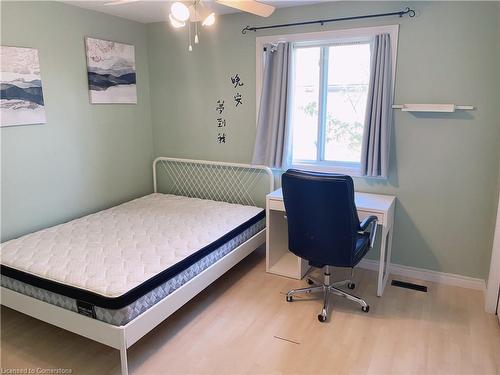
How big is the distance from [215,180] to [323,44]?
1789 mm

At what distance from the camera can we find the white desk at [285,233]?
9.80 feet

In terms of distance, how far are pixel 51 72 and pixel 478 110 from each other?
3.55 meters

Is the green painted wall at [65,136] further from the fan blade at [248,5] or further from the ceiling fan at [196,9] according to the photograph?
the fan blade at [248,5]

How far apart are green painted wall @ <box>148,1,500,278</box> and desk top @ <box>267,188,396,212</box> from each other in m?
0.10

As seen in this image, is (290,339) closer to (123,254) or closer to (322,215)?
(322,215)

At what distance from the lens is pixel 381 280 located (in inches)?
119

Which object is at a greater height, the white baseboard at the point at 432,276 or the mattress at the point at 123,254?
the mattress at the point at 123,254

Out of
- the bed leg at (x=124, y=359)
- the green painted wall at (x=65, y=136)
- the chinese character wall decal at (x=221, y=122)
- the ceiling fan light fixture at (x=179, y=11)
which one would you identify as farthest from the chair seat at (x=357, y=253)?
the green painted wall at (x=65, y=136)

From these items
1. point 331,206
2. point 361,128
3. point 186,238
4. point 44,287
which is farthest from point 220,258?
point 361,128

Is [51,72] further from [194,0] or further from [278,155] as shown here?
[278,155]

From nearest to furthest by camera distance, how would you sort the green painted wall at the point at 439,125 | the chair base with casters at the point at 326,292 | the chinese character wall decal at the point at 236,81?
1. the chair base with casters at the point at 326,292
2. the green painted wall at the point at 439,125
3. the chinese character wall decal at the point at 236,81

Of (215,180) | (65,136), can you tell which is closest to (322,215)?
(215,180)

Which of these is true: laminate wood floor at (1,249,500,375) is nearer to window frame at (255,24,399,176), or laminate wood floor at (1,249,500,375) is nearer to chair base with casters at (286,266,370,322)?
chair base with casters at (286,266,370,322)

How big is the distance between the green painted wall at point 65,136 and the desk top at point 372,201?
179 cm
